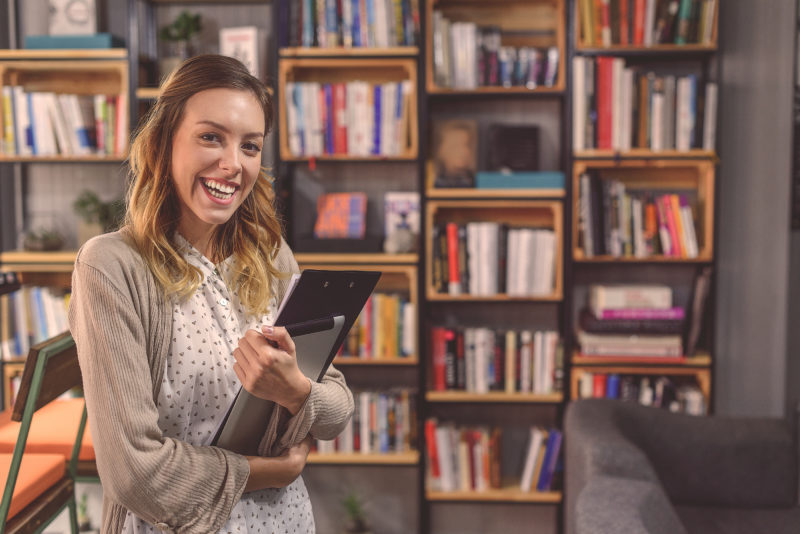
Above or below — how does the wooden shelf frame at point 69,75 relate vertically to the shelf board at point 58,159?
above

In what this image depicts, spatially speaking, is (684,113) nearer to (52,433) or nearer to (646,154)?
(646,154)

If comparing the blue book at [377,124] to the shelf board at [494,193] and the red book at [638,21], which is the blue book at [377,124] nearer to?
the shelf board at [494,193]

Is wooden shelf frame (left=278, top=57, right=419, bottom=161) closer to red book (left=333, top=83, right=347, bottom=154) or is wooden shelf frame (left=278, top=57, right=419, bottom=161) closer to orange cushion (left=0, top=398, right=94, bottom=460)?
red book (left=333, top=83, right=347, bottom=154)

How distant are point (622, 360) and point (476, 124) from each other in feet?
3.63

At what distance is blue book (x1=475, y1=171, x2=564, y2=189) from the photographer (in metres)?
2.96

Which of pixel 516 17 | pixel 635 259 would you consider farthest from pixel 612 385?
pixel 516 17

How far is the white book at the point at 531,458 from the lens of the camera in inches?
120

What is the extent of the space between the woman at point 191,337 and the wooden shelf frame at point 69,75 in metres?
2.00

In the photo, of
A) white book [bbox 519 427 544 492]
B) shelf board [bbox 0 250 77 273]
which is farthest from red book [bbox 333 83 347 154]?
white book [bbox 519 427 544 492]

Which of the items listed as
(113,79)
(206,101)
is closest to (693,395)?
(206,101)

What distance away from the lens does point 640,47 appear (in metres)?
2.90

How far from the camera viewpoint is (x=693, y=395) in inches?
A: 117

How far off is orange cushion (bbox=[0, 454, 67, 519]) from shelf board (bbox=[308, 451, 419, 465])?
136 centimetres

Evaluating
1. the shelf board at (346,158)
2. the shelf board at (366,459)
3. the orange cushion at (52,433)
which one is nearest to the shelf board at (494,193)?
the shelf board at (346,158)
